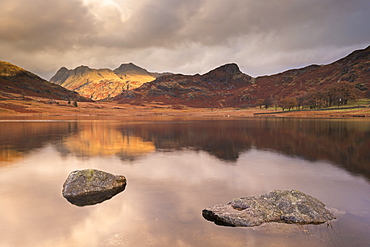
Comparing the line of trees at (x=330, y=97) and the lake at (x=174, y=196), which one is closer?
the lake at (x=174, y=196)

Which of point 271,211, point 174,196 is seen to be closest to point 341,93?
point 271,211

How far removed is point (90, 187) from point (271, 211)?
928 cm

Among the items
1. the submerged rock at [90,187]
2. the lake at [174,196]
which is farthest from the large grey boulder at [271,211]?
the submerged rock at [90,187]

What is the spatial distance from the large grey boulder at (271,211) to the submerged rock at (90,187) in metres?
5.73

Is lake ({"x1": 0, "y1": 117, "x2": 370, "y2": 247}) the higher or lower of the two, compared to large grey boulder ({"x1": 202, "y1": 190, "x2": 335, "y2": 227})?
lower

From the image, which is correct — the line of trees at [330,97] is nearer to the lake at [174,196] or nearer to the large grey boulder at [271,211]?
the lake at [174,196]

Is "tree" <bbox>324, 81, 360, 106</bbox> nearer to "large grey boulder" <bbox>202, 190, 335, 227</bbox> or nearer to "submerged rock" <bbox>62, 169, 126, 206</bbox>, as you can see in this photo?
"large grey boulder" <bbox>202, 190, 335, 227</bbox>

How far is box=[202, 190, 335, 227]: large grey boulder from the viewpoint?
889 cm

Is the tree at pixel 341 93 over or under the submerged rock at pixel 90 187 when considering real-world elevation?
over

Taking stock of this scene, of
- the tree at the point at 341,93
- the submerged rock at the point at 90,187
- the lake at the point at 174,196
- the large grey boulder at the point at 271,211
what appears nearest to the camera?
the lake at the point at 174,196

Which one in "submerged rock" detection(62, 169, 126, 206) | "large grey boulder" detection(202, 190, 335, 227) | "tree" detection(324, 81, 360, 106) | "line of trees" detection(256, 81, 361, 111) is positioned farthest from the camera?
"line of trees" detection(256, 81, 361, 111)

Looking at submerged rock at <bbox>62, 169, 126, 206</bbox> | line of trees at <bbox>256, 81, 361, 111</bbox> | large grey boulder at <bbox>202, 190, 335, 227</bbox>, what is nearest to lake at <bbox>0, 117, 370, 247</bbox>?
large grey boulder at <bbox>202, 190, 335, 227</bbox>

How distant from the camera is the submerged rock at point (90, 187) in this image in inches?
457

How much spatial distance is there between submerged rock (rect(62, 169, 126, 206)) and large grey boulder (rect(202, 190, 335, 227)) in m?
5.73
